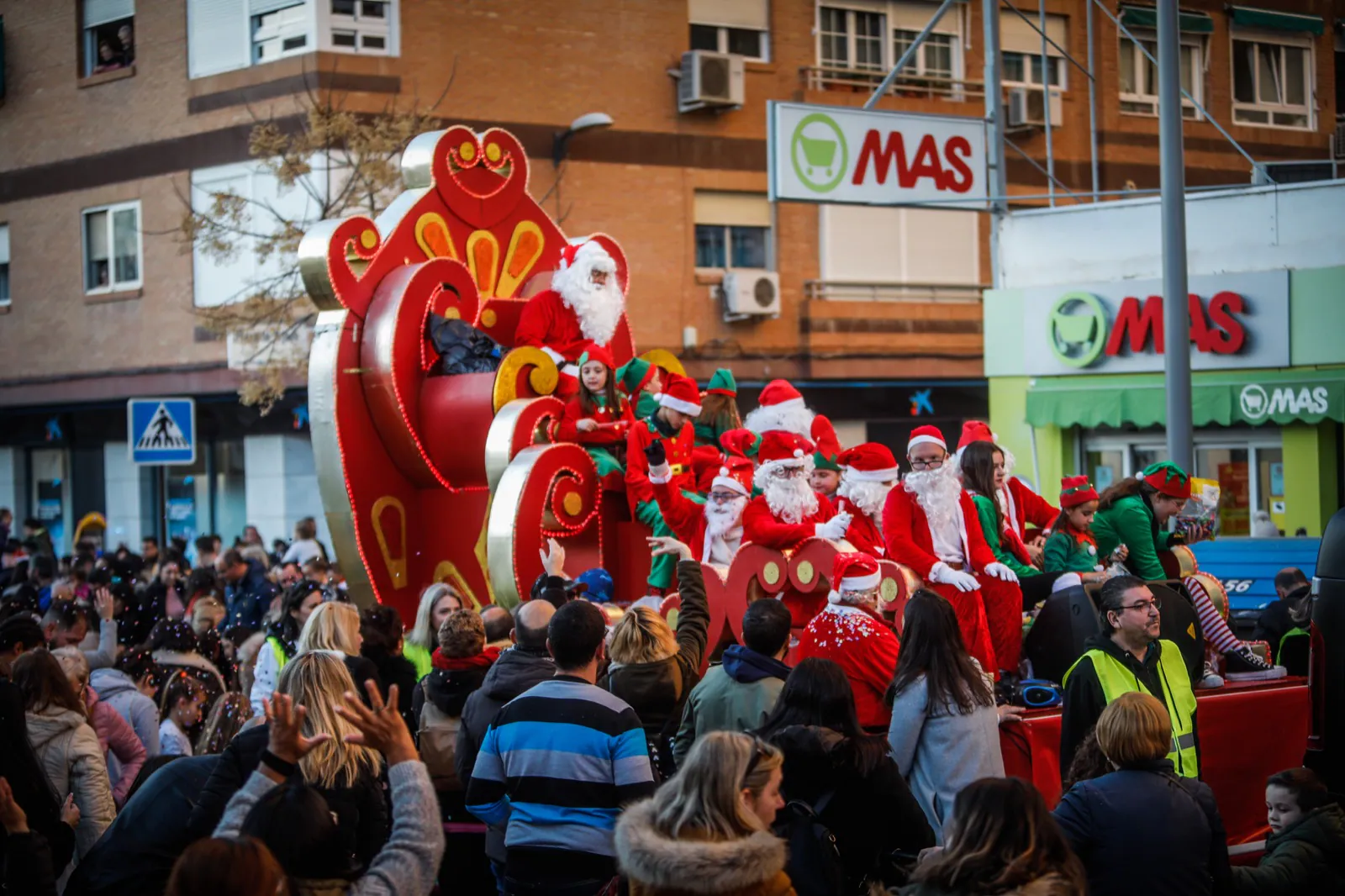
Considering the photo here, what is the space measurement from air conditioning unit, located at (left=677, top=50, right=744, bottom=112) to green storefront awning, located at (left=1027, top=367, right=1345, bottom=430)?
289 inches

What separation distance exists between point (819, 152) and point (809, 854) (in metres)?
11.4

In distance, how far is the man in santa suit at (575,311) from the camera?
35.6 ft

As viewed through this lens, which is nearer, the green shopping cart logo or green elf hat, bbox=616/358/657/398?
green elf hat, bbox=616/358/657/398

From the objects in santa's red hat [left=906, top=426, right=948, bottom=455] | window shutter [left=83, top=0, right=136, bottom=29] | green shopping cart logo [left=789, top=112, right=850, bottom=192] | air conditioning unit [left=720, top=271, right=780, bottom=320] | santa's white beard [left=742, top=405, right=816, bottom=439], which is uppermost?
window shutter [left=83, top=0, right=136, bottom=29]

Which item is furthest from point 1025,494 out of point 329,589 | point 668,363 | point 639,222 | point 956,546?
point 639,222

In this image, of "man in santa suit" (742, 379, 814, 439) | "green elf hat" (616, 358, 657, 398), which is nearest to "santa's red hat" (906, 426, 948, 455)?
"man in santa suit" (742, 379, 814, 439)

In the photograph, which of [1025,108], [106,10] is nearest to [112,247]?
[106,10]

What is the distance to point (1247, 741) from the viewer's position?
25.3 ft

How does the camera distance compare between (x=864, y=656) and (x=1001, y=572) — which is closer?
(x=864, y=656)

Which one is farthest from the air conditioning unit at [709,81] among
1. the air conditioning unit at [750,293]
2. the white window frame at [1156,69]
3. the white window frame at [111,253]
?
the white window frame at [111,253]

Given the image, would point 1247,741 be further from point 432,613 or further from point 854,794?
point 432,613

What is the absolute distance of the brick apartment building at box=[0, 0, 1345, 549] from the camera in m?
22.4

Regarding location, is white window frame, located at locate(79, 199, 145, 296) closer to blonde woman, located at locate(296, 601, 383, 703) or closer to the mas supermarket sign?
the mas supermarket sign

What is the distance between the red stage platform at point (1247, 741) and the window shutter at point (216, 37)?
18223 mm
